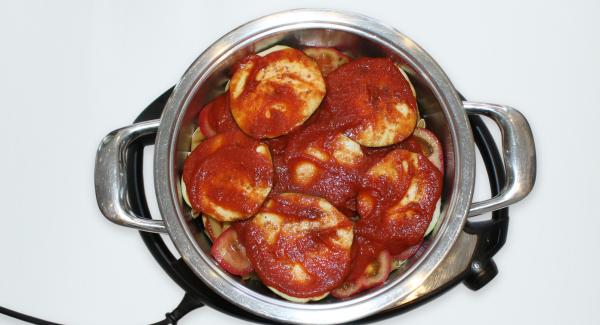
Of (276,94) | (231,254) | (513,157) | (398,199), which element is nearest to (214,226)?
(231,254)

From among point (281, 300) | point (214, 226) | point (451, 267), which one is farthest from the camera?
point (451, 267)

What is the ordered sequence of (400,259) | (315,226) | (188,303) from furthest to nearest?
(188,303)
(400,259)
(315,226)

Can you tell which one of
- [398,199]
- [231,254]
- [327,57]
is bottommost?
[231,254]

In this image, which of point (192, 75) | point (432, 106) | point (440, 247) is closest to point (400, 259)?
point (440, 247)

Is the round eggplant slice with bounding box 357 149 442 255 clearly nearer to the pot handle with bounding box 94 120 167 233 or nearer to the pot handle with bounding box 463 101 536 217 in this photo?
the pot handle with bounding box 463 101 536 217

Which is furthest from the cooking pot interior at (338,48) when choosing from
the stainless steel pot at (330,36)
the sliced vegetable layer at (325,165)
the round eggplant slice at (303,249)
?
the sliced vegetable layer at (325,165)

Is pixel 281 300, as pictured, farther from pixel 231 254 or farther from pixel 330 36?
pixel 330 36

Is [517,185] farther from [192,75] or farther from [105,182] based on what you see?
[105,182]
